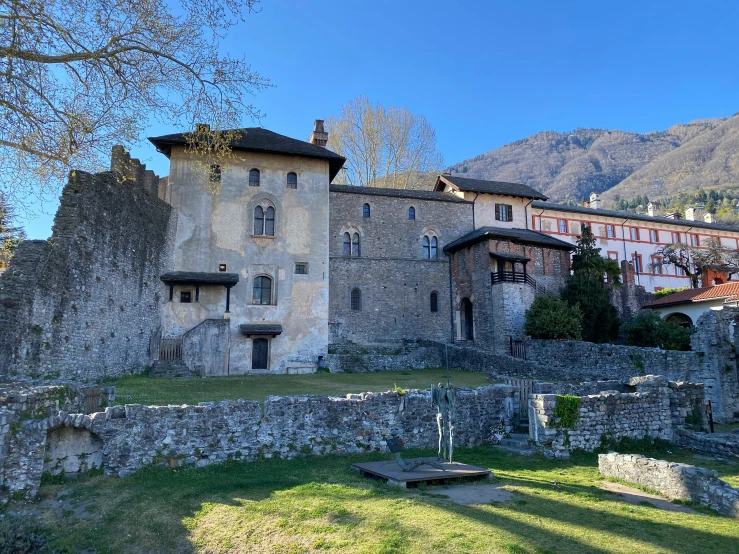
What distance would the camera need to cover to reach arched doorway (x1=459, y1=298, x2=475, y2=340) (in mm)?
37969

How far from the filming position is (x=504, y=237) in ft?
117

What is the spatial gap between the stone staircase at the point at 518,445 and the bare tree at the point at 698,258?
4357cm

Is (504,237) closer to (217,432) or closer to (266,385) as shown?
(266,385)

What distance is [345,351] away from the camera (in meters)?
32.7

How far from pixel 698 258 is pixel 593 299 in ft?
77.4

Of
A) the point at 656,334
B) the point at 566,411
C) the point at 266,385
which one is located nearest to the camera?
the point at 566,411

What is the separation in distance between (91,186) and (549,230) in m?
46.4

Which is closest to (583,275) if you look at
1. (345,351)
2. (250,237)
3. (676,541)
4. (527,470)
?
(345,351)

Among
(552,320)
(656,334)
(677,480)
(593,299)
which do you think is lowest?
(677,480)

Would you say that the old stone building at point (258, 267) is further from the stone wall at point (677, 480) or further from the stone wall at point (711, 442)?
the stone wall at point (711, 442)

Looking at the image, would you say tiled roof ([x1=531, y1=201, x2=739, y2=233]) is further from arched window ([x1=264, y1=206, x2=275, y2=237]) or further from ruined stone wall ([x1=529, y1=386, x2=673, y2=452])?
ruined stone wall ([x1=529, y1=386, x2=673, y2=452])

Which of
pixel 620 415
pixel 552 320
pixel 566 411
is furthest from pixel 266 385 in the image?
pixel 552 320

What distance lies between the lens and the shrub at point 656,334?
26609 millimetres

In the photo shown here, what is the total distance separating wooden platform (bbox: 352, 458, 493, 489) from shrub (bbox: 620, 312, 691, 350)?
68.4ft
